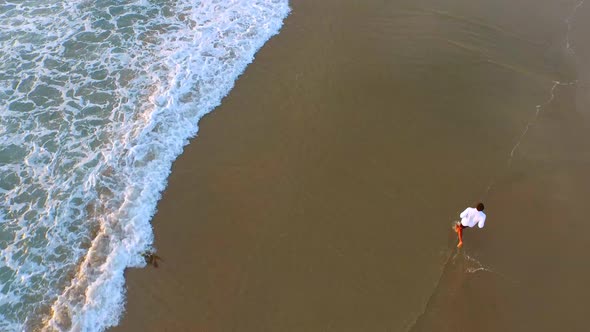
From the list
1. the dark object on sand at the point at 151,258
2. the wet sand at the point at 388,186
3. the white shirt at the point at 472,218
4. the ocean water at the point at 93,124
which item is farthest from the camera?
the dark object on sand at the point at 151,258

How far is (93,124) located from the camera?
37.0 ft

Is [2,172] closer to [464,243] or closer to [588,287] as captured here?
[464,243]

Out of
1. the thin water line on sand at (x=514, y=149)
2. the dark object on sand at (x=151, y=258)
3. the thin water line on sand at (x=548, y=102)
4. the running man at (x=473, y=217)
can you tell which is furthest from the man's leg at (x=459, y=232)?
the dark object on sand at (x=151, y=258)

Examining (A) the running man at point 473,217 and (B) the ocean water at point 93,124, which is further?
(B) the ocean water at point 93,124

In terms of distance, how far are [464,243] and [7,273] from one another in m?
8.55

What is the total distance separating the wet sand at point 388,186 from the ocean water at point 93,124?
0.57m

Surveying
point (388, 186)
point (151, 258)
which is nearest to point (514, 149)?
point (388, 186)

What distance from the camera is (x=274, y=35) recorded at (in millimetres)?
13469

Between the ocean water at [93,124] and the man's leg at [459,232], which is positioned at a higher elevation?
the man's leg at [459,232]

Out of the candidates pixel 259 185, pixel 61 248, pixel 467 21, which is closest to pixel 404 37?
pixel 467 21

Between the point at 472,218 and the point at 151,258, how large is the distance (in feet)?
19.5

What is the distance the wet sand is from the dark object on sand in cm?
12

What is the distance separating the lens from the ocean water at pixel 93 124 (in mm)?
8812

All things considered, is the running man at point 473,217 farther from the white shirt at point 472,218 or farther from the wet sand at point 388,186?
the wet sand at point 388,186
